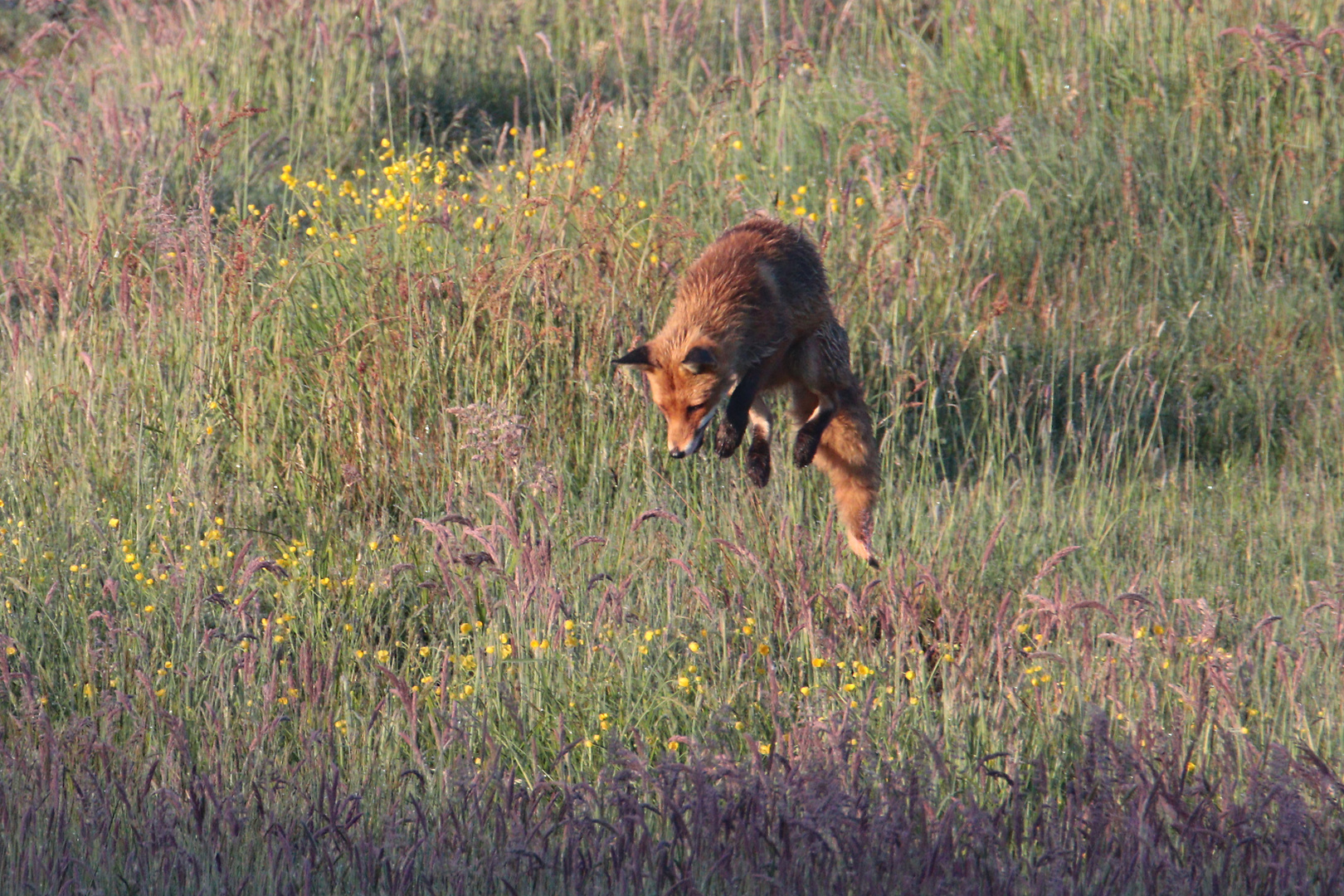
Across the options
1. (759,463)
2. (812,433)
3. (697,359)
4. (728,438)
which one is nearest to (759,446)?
(759,463)

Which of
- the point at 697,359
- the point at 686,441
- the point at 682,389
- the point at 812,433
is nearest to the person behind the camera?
the point at 697,359

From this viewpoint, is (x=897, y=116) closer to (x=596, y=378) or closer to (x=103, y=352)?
(x=596, y=378)

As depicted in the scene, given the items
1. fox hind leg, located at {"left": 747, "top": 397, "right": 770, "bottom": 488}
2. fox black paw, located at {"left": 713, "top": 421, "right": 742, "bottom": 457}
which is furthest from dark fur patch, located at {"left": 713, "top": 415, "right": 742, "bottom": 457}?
fox hind leg, located at {"left": 747, "top": 397, "right": 770, "bottom": 488}

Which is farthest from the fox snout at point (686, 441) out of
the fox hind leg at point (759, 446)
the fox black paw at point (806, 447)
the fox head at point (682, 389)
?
the fox black paw at point (806, 447)

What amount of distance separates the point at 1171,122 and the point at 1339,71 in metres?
1.22

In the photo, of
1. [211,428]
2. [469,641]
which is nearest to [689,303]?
[469,641]

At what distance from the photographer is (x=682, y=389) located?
4605mm

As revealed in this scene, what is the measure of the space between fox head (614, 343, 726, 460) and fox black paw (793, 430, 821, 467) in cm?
33

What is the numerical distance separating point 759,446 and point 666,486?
1.46ft

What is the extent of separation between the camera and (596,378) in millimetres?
5625

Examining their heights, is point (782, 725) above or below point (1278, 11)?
below

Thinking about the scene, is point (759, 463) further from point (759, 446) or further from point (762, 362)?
point (762, 362)

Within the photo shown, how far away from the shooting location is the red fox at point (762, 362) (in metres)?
4.59

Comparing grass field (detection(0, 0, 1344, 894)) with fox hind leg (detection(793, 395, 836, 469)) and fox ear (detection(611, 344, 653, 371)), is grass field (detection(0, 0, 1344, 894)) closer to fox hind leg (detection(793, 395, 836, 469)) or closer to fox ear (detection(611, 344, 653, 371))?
fox hind leg (detection(793, 395, 836, 469))
